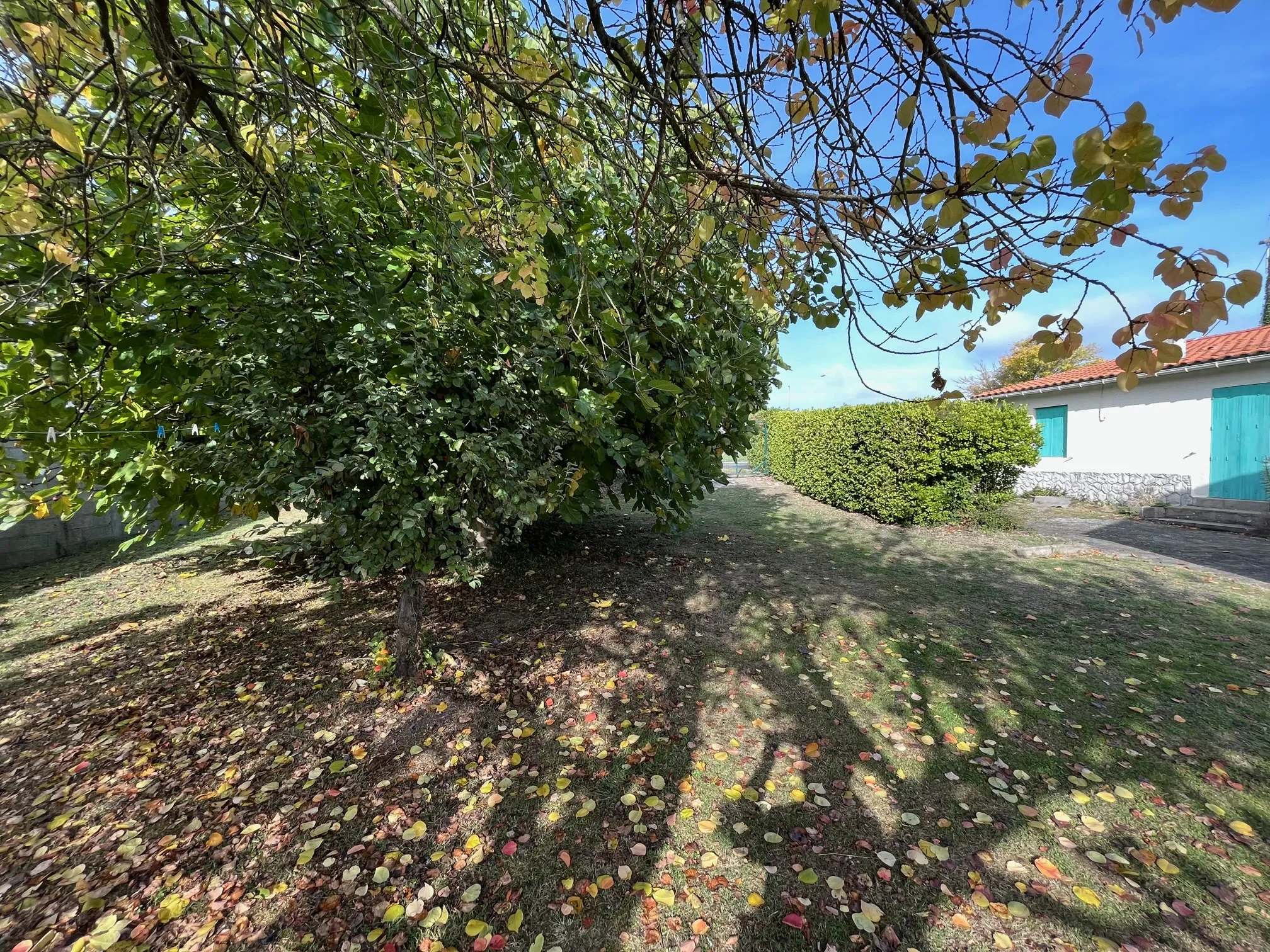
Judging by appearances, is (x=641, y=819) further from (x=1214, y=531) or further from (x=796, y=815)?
(x=1214, y=531)

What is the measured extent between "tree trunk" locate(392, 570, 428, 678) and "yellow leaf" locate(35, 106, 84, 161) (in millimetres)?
2772

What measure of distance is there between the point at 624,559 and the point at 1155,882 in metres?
4.81

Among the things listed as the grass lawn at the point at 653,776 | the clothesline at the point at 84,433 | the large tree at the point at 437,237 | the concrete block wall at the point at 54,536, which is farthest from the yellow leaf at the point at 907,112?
the concrete block wall at the point at 54,536

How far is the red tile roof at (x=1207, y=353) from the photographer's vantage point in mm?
9016

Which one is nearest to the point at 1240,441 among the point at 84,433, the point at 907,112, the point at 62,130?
the point at 907,112

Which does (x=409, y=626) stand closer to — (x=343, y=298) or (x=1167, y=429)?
(x=343, y=298)

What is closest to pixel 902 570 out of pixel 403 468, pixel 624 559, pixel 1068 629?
pixel 1068 629

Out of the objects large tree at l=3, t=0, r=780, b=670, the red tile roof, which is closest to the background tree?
the red tile roof

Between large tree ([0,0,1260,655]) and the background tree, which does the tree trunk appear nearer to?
large tree ([0,0,1260,655])

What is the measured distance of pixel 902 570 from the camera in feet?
19.3

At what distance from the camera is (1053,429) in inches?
483

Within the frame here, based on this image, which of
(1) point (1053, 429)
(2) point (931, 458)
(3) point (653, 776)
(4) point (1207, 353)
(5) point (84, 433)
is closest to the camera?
(5) point (84, 433)

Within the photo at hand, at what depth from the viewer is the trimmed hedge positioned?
25.7 feet

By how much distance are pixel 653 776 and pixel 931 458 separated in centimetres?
728
